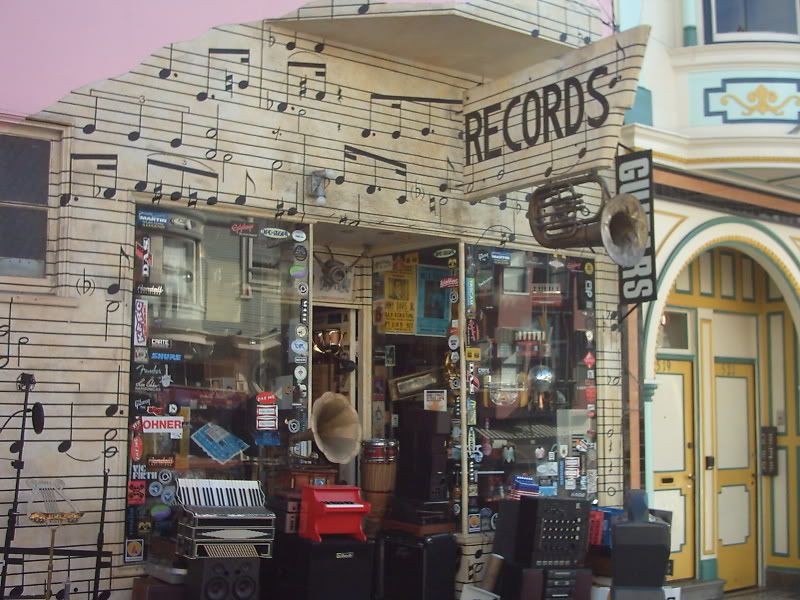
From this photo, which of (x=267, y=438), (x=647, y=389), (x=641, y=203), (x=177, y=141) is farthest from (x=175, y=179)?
(x=647, y=389)

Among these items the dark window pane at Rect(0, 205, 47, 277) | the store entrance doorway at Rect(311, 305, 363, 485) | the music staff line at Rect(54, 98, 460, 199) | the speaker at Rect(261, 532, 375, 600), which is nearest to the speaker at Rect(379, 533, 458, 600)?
the speaker at Rect(261, 532, 375, 600)

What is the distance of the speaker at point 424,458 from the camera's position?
28.2 feet

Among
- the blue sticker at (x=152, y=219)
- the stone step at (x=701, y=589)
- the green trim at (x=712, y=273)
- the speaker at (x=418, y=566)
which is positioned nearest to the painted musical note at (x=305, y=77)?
the blue sticker at (x=152, y=219)

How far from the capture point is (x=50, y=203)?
6.97 m

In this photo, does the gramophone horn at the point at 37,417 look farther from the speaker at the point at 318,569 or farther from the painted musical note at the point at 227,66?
the painted musical note at the point at 227,66

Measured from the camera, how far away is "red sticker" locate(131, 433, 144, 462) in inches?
279

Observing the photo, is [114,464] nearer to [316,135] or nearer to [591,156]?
[316,135]

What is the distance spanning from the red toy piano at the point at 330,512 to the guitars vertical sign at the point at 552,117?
2.98 m

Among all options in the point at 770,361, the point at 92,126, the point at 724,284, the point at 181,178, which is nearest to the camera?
the point at 92,126

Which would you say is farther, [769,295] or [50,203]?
[769,295]

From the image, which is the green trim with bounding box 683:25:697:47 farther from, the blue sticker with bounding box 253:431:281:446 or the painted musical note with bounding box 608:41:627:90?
the blue sticker with bounding box 253:431:281:446

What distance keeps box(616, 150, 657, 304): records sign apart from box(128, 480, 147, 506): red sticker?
→ 500 centimetres

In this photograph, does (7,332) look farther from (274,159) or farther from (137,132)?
(274,159)

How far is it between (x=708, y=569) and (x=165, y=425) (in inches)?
270
